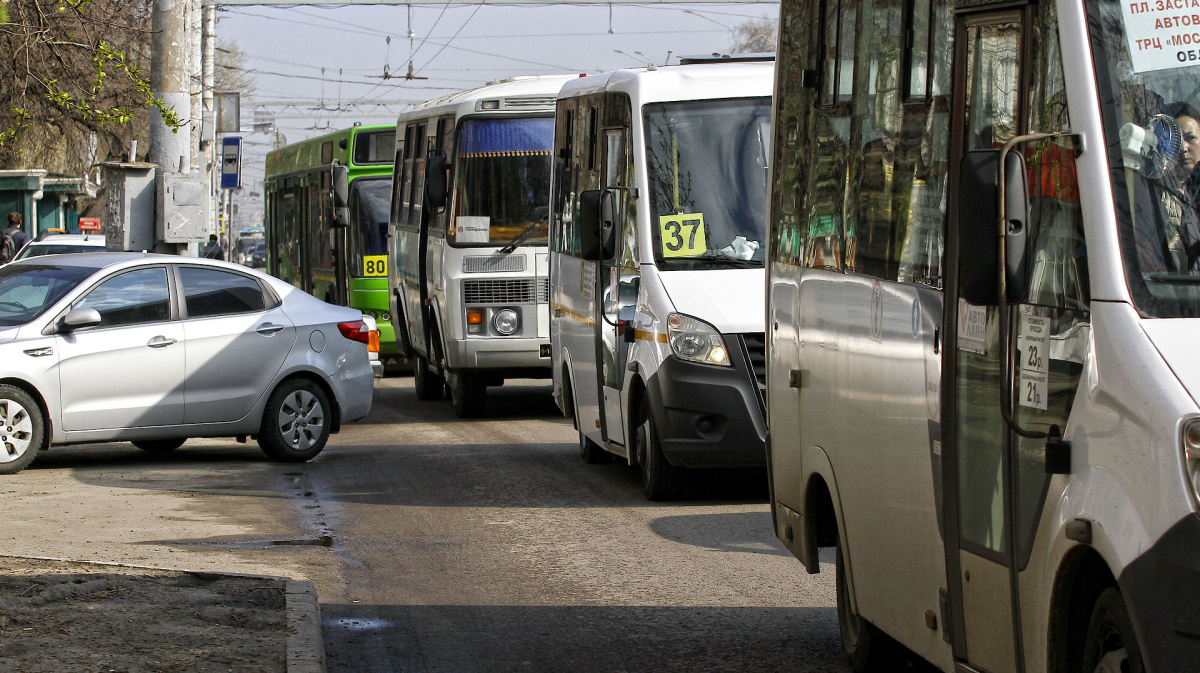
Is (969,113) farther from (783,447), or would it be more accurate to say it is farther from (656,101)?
(656,101)

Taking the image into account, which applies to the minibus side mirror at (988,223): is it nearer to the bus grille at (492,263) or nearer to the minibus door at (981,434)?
the minibus door at (981,434)

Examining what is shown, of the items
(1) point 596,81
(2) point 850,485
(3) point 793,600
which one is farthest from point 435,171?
(2) point 850,485

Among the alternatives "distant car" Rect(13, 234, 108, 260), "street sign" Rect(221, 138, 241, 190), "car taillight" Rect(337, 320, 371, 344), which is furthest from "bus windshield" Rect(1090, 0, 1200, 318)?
"distant car" Rect(13, 234, 108, 260)

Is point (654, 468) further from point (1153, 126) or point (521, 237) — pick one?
point (1153, 126)

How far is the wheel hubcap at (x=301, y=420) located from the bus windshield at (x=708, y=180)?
4152mm

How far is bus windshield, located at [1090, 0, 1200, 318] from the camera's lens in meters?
3.70

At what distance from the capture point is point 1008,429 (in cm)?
422

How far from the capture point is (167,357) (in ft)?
42.3

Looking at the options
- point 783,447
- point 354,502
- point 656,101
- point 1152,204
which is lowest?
point 354,502

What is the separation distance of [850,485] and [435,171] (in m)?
12.0

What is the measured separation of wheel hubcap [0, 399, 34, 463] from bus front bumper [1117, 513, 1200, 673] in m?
10.4

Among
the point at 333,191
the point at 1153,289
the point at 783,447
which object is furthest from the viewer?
the point at 333,191

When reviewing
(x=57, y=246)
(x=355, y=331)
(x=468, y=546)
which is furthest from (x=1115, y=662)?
(x=57, y=246)

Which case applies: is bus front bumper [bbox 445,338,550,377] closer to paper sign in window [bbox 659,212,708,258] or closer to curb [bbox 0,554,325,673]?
paper sign in window [bbox 659,212,708,258]
